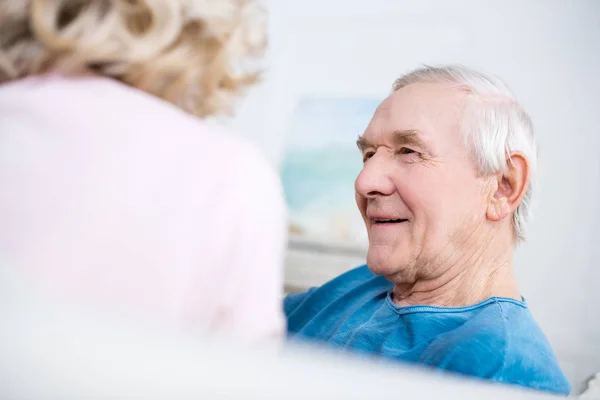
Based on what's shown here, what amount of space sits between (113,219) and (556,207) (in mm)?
1389

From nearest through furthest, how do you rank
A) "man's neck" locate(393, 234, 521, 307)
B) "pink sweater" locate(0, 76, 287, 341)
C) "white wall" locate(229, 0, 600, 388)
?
"pink sweater" locate(0, 76, 287, 341), "man's neck" locate(393, 234, 521, 307), "white wall" locate(229, 0, 600, 388)

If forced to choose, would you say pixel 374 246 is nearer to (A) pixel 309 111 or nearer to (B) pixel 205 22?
(B) pixel 205 22

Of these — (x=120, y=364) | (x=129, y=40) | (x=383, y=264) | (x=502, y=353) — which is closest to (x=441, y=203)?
(x=383, y=264)

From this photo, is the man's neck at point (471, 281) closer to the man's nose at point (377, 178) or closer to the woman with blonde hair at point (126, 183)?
the man's nose at point (377, 178)

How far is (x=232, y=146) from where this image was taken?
0.47 meters

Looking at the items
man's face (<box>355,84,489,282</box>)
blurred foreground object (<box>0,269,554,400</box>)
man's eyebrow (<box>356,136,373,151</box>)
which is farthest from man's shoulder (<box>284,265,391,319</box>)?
blurred foreground object (<box>0,269,554,400</box>)

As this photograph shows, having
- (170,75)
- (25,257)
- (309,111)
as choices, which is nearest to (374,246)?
(170,75)

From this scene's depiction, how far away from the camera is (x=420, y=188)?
1.02 meters

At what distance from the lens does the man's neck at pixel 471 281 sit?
0.97 meters

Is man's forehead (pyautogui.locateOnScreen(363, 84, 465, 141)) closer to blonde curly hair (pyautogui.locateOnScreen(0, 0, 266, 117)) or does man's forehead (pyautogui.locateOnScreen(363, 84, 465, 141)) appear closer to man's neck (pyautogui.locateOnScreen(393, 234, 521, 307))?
man's neck (pyautogui.locateOnScreen(393, 234, 521, 307))

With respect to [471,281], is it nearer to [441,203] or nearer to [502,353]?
[441,203]

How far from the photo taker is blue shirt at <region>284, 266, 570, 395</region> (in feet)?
2.39

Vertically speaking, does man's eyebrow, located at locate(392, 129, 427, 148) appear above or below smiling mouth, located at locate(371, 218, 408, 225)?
above

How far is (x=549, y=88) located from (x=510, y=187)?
0.71m
